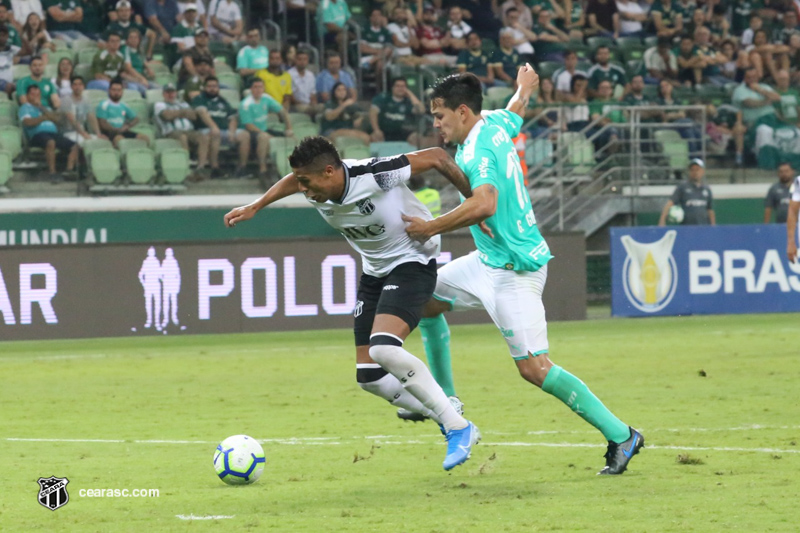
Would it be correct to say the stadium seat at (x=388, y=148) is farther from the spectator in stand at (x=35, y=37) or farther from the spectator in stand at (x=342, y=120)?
the spectator in stand at (x=35, y=37)

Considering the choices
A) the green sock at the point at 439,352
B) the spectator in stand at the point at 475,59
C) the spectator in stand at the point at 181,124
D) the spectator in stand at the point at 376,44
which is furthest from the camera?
the spectator in stand at the point at 475,59

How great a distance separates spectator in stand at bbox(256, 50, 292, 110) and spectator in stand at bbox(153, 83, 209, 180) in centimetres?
143

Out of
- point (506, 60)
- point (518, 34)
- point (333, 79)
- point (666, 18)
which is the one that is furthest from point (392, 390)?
point (666, 18)

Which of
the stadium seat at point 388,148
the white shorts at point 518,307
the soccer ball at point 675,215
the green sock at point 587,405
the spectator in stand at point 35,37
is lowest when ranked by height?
the soccer ball at point 675,215

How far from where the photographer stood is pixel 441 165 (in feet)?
22.7

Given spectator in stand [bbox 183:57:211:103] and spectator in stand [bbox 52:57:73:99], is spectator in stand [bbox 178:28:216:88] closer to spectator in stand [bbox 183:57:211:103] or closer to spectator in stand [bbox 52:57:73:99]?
spectator in stand [bbox 183:57:211:103]

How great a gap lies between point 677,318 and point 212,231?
6.99 metres

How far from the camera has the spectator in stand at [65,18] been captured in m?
20.4

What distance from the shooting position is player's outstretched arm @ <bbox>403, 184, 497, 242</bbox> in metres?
6.59

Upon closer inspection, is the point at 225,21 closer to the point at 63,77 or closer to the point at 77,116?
the point at 63,77

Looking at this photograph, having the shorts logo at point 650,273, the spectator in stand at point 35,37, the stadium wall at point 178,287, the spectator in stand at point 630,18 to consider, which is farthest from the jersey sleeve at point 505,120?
the spectator in stand at point 630,18

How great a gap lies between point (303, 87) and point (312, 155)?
14.2 metres

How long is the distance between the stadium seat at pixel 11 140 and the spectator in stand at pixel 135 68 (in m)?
1.96

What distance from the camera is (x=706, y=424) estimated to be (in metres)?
8.84
